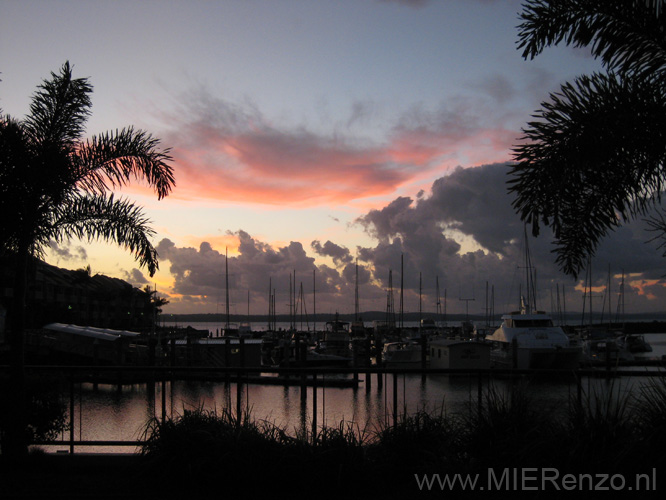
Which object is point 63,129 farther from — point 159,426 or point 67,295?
point 67,295

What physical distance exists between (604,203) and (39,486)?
9.12 meters

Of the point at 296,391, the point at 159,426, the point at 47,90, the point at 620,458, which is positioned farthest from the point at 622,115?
the point at 296,391

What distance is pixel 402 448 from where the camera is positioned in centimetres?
785

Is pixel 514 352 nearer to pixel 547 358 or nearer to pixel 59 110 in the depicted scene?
pixel 547 358

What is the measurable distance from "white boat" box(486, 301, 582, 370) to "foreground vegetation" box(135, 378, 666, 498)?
2967cm

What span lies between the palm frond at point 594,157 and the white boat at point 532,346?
92.6 ft

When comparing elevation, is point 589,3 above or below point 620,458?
above

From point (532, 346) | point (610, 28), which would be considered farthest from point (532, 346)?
point (610, 28)

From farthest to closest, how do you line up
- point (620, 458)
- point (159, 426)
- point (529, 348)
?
1. point (529, 348)
2. point (159, 426)
3. point (620, 458)

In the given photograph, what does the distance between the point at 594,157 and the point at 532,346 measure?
110 feet

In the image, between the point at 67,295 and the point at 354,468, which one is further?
the point at 67,295

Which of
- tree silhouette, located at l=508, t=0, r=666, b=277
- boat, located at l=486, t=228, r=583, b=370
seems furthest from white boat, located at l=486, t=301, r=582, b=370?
tree silhouette, located at l=508, t=0, r=666, b=277

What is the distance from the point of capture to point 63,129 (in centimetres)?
1098

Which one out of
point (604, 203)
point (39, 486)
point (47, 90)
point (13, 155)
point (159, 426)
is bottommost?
point (39, 486)
